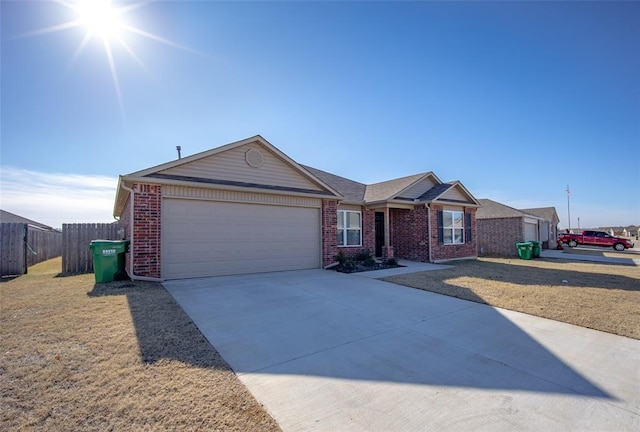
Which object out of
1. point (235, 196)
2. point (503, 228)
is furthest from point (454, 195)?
point (235, 196)

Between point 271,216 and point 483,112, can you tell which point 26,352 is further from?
point 483,112

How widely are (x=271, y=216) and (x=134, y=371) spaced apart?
292 inches

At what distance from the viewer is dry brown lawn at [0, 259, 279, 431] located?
2426 millimetres

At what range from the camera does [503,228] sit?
70.4 feet

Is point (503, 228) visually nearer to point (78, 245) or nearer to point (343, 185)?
point (343, 185)

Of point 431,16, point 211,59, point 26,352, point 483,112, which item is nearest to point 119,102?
point 211,59

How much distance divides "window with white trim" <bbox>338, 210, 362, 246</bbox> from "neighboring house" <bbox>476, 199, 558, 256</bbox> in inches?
496

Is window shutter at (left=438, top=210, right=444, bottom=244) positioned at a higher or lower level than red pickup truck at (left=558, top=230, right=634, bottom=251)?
higher

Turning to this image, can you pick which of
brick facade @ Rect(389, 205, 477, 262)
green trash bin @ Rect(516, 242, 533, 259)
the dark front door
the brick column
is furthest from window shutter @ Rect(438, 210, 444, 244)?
green trash bin @ Rect(516, 242, 533, 259)

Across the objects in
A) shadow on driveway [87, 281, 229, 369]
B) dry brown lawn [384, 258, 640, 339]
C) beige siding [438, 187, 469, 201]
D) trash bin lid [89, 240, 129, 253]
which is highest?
beige siding [438, 187, 469, 201]

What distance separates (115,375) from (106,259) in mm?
6606

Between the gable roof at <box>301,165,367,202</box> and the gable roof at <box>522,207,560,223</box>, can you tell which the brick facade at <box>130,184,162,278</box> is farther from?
the gable roof at <box>522,207,560,223</box>

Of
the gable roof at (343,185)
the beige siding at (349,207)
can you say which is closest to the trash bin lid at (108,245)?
the gable roof at (343,185)

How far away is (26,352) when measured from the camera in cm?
372
